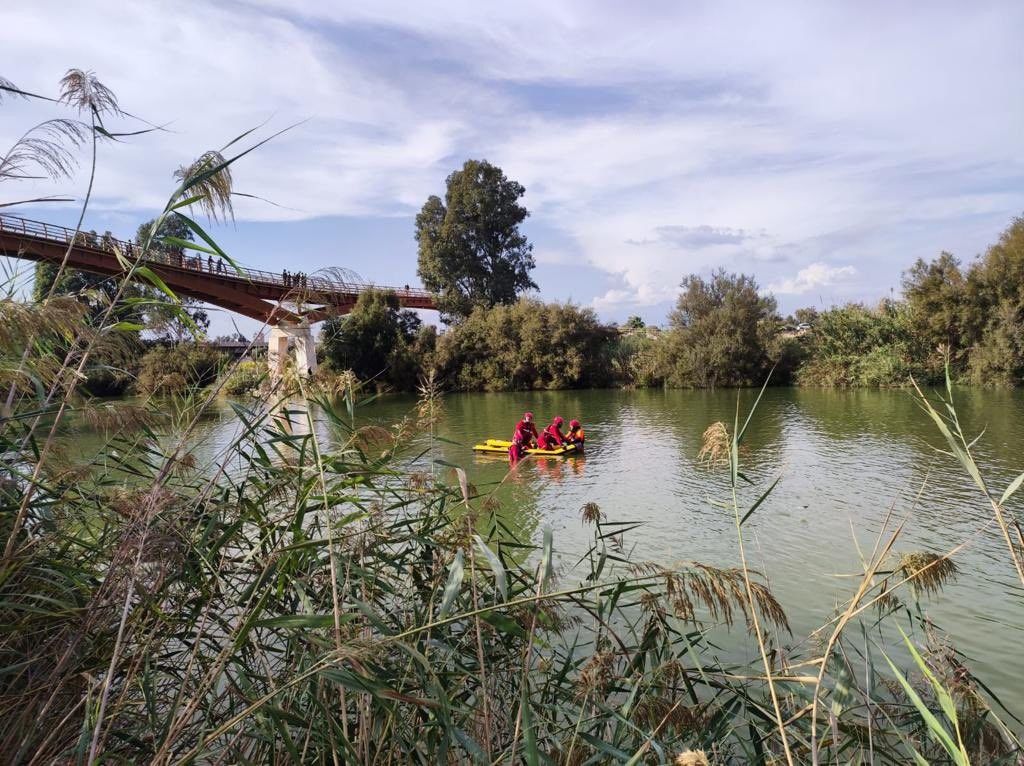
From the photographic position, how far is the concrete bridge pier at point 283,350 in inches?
124

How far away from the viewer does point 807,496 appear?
37.7 ft

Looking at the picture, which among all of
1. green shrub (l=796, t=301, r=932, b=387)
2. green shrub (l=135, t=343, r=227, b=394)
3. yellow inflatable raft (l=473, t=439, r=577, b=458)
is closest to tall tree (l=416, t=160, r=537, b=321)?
green shrub (l=796, t=301, r=932, b=387)

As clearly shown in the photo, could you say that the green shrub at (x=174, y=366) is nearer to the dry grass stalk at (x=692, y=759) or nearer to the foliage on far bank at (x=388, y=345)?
the dry grass stalk at (x=692, y=759)

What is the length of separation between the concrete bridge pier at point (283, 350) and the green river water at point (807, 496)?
0.67 meters

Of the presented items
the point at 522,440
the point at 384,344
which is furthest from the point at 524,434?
the point at 384,344

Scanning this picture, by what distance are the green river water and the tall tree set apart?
844 inches

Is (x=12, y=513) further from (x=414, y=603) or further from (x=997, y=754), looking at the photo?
(x=997, y=754)

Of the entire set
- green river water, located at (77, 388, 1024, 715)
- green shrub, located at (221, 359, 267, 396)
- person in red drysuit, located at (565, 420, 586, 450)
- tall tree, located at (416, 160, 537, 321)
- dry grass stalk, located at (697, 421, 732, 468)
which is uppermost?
tall tree, located at (416, 160, 537, 321)

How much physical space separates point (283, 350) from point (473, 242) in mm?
42670

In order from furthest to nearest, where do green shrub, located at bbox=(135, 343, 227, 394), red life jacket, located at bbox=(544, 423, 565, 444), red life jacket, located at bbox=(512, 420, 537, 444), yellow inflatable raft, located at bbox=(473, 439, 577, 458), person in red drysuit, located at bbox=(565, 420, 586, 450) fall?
1. person in red drysuit, located at bbox=(565, 420, 586, 450)
2. red life jacket, located at bbox=(544, 423, 565, 444)
3. yellow inflatable raft, located at bbox=(473, 439, 577, 458)
4. red life jacket, located at bbox=(512, 420, 537, 444)
5. green shrub, located at bbox=(135, 343, 227, 394)

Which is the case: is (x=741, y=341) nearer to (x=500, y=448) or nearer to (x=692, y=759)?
(x=500, y=448)

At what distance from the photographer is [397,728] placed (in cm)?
261

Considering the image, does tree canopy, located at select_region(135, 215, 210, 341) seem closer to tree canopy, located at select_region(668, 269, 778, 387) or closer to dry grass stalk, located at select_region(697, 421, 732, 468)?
dry grass stalk, located at select_region(697, 421, 732, 468)

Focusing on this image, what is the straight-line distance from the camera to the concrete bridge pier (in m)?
3.14
